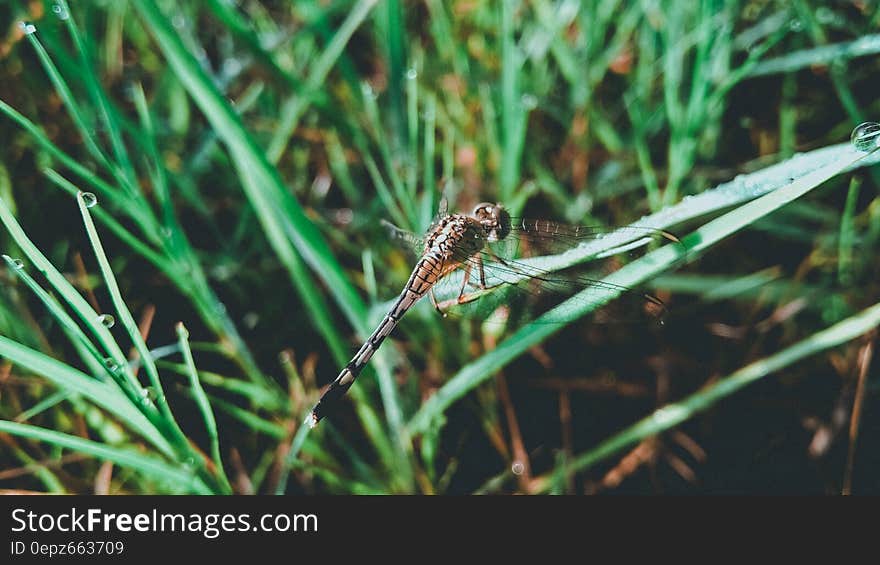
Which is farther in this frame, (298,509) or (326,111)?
(326,111)

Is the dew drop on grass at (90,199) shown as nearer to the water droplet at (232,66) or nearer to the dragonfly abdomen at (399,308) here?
the dragonfly abdomen at (399,308)

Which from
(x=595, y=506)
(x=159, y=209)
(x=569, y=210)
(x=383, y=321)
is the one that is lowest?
(x=595, y=506)

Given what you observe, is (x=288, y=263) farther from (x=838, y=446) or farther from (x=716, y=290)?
(x=838, y=446)

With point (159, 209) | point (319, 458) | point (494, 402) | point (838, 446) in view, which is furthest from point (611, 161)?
point (159, 209)

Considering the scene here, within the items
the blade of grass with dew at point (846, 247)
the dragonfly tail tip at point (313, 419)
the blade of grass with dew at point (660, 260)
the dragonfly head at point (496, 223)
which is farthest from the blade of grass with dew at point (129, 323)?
the blade of grass with dew at point (846, 247)

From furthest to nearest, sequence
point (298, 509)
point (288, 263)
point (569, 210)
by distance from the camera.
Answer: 1. point (569, 210)
2. point (288, 263)
3. point (298, 509)

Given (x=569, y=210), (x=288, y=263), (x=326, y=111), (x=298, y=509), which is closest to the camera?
(x=298, y=509)

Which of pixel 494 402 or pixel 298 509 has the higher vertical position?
pixel 494 402
